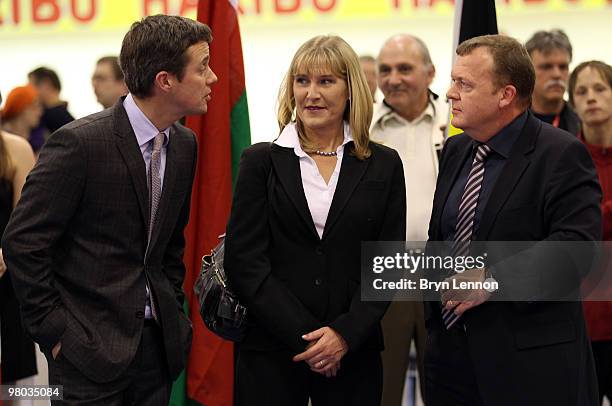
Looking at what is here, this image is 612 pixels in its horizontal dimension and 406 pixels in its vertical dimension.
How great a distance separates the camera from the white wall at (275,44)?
6.80m

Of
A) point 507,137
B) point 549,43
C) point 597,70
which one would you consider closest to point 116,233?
point 507,137

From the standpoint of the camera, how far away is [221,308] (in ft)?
9.34

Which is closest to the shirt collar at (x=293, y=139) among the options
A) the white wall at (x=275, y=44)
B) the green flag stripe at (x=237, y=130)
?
the green flag stripe at (x=237, y=130)

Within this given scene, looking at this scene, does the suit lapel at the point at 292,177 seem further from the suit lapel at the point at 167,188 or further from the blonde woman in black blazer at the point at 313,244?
the suit lapel at the point at 167,188

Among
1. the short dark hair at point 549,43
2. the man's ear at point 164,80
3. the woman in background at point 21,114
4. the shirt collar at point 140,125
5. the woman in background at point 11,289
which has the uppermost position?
the short dark hair at point 549,43

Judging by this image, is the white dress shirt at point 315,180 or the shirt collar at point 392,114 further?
the shirt collar at point 392,114

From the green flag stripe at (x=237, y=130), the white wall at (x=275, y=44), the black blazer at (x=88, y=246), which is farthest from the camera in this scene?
the white wall at (x=275, y=44)

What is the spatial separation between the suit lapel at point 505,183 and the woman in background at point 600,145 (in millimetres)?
1107

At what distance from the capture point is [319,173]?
9.60 feet

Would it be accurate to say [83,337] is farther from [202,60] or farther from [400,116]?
[400,116]

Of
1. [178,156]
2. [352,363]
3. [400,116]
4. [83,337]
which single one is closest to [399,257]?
[352,363]

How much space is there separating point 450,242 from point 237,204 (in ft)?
2.22

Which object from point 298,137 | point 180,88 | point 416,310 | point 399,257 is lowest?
point 416,310

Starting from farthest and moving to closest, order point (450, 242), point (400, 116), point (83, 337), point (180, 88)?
point (400, 116), point (450, 242), point (180, 88), point (83, 337)
